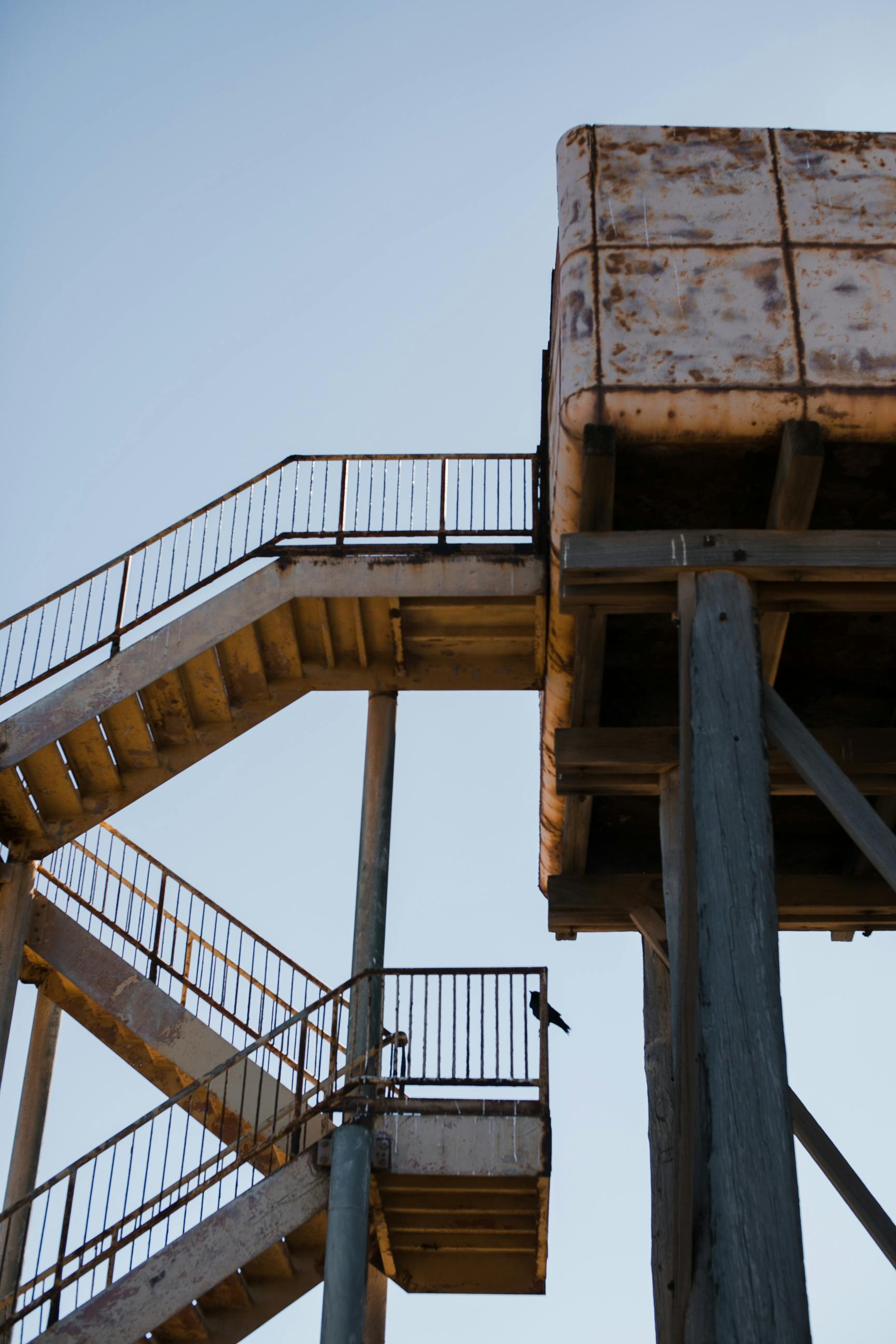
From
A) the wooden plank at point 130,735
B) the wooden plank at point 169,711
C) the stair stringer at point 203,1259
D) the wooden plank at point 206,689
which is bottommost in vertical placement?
the stair stringer at point 203,1259

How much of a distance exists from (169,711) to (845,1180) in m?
7.55

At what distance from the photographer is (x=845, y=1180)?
36.3 feet

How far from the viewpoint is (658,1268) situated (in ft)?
38.2

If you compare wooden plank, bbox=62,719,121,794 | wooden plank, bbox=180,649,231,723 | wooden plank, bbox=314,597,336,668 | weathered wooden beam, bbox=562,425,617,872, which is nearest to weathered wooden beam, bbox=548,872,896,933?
weathered wooden beam, bbox=562,425,617,872

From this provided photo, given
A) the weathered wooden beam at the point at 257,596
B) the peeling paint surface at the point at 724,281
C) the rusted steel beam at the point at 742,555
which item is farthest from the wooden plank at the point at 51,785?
the rusted steel beam at the point at 742,555

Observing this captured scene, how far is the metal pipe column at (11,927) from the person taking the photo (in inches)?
549

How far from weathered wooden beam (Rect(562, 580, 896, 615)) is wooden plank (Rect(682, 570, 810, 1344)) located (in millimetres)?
350

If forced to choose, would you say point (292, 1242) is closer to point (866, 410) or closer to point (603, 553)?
point (603, 553)

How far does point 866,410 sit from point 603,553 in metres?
1.80

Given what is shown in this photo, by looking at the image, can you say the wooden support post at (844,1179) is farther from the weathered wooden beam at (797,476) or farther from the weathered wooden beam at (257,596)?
the weathered wooden beam at (257,596)

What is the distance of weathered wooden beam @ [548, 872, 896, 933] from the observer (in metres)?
13.1

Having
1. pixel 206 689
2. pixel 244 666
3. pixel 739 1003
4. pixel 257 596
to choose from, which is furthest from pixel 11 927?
pixel 739 1003

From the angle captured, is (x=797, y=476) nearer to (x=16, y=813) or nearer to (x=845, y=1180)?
(x=845, y=1180)

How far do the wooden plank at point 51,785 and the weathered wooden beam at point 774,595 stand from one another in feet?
22.0
